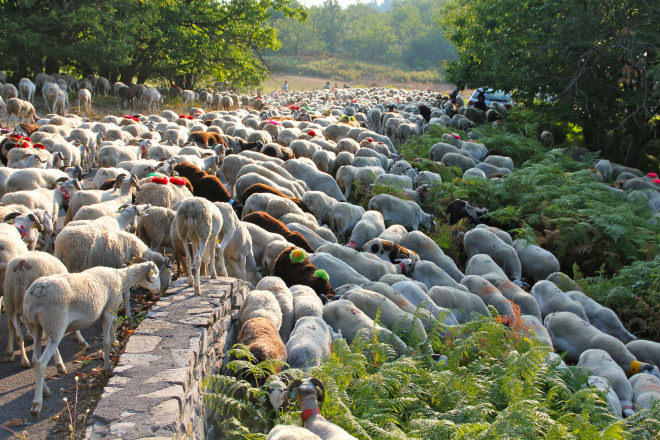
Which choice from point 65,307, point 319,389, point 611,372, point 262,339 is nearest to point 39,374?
point 65,307

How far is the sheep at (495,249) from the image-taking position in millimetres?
10883

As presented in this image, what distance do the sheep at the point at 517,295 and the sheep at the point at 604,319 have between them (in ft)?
2.65

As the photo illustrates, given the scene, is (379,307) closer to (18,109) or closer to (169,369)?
(169,369)

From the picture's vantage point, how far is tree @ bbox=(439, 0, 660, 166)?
51.1 feet

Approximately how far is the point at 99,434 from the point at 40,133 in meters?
12.1

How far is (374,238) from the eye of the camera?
1077cm

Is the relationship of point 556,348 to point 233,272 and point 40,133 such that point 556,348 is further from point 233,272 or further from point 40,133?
point 40,133

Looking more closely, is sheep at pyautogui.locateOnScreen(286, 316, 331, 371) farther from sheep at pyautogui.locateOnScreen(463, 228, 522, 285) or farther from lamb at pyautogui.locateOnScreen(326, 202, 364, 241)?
sheep at pyautogui.locateOnScreen(463, 228, 522, 285)

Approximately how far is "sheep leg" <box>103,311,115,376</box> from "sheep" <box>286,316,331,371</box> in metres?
1.80

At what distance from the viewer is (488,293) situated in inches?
353

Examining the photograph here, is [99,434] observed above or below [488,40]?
below

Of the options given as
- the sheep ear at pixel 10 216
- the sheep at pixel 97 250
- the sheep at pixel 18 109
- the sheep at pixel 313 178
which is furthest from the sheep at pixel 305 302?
the sheep at pixel 18 109

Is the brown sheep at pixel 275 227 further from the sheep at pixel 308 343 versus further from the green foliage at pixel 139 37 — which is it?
the green foliage at pixel 139 37

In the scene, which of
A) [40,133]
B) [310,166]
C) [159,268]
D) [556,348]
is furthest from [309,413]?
[40,133]
